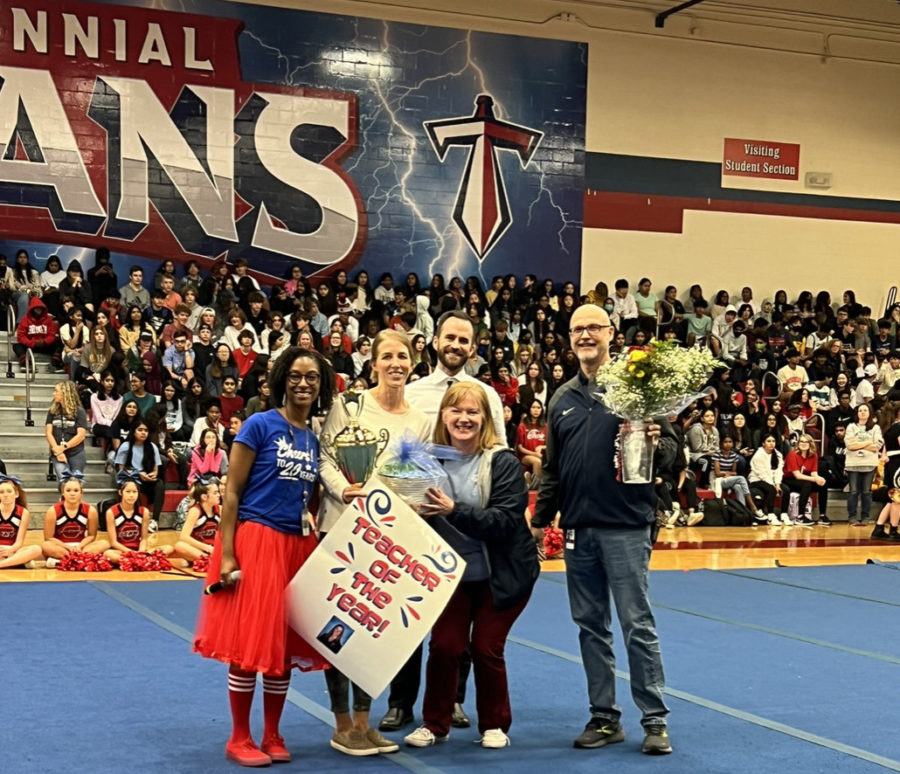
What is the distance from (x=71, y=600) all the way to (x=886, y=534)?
30.7ft

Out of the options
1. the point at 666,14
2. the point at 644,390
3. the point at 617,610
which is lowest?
the point at 617,610

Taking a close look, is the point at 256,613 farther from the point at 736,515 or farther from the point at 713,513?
the point at 736,515

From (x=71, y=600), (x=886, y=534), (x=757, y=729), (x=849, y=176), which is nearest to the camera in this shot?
(x=757, y=729)

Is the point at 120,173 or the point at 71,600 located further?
the point at 120,173

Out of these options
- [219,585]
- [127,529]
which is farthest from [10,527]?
[219,585]

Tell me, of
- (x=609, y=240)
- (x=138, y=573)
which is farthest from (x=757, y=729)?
(x=609, y=240)

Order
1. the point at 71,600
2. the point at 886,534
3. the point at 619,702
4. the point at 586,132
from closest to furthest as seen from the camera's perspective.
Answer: the point at 619,702 < the point at 71,600 < the point at 886,534 < the point at 586,132

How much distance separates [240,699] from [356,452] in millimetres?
1012

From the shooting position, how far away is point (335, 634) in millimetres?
4684

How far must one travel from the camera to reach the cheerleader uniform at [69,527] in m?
10.3

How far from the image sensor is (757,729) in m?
5.25

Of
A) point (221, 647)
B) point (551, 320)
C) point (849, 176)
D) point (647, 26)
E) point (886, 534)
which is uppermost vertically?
point (647, 26)

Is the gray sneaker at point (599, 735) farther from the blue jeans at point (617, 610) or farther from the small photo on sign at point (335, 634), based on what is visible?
the small photo on sign at point (335, 634)

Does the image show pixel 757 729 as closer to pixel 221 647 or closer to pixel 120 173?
pixel 221 647
